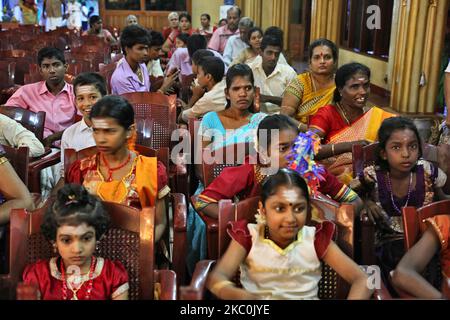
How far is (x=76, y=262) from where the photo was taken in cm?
180

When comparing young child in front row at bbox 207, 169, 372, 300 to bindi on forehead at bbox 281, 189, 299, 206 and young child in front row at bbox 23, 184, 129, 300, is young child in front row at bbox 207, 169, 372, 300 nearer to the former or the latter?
bindi on forehead at bbox 281, 189, 299, 206

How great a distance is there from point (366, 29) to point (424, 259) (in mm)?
7518

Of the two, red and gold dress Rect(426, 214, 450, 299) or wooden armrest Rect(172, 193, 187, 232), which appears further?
wooden armrest Rect(172, 193, 187, 232)

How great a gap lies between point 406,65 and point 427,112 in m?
0.53

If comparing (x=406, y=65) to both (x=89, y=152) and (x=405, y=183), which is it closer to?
(x=405, y=183)

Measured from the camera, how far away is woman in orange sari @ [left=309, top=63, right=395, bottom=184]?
309 cm

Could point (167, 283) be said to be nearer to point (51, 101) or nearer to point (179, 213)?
point (179, 213)

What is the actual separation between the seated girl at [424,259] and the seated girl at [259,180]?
47cm

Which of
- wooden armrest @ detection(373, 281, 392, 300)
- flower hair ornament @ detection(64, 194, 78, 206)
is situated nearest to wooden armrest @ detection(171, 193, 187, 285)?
flower hair ornament @ detection(64, 194, 78, 206)

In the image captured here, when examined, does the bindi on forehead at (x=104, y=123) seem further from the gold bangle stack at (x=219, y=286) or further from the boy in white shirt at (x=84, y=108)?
the gold bangle stack at (x=219, y=286)

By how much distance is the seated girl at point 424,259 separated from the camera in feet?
6.03

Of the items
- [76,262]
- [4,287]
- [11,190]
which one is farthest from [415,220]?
[11,190]

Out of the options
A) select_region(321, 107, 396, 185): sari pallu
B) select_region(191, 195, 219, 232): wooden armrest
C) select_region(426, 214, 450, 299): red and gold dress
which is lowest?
select_region(191, 195, 219, 232): wooden armrest
